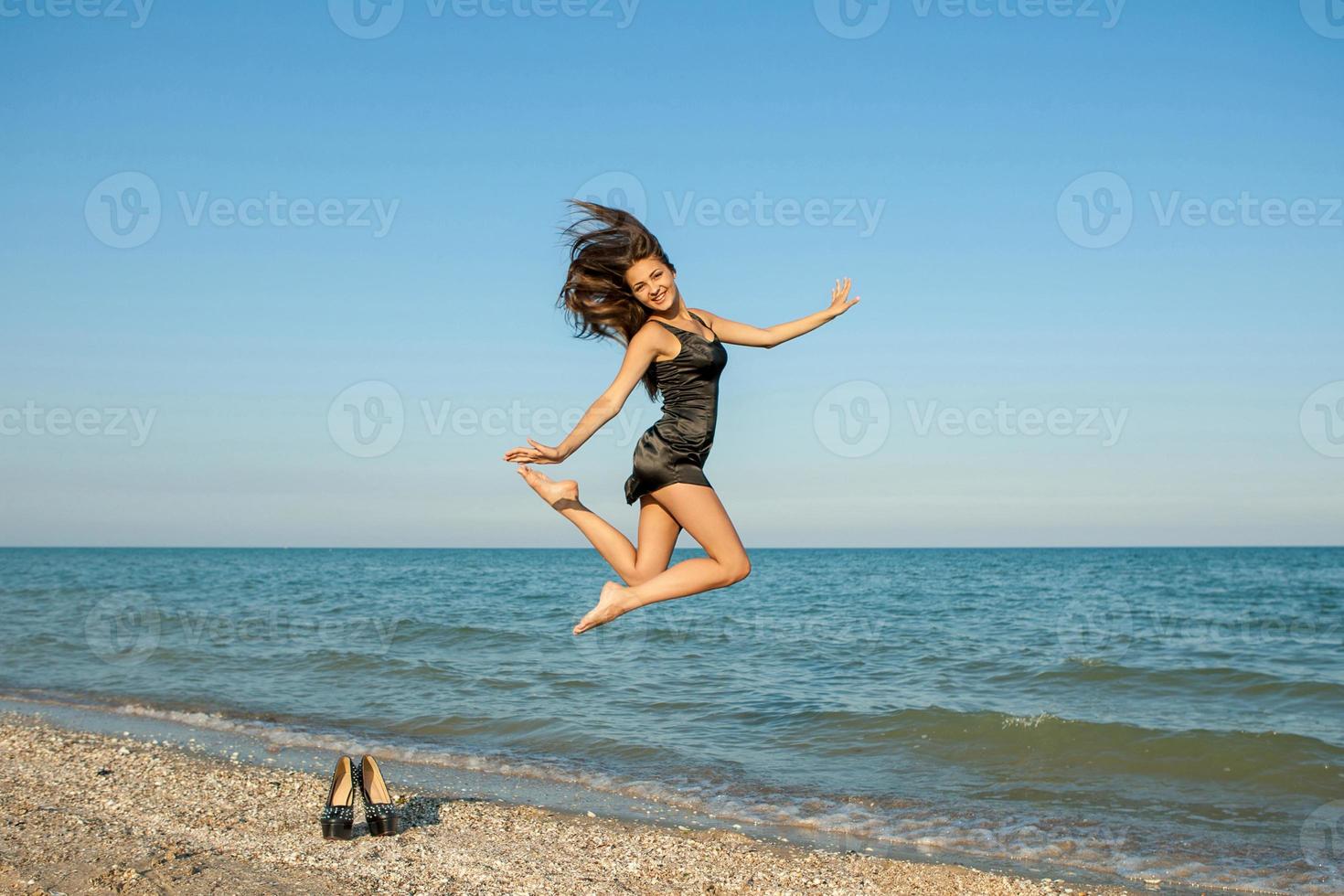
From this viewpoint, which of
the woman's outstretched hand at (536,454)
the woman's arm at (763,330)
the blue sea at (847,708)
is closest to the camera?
the woman's outstretched hand at (536,454)

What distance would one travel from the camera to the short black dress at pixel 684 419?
205 inches

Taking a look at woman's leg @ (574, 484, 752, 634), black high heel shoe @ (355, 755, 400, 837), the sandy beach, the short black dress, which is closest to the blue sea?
the sandy beach

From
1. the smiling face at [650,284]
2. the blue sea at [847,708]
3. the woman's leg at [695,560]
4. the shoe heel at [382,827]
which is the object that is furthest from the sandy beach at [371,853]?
the smiling face at [650,284]

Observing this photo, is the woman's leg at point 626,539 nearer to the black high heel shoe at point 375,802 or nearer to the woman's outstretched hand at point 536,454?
the woman's outstretched hand at point 536,454

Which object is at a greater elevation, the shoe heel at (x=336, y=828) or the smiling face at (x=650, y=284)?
the smiling face at (x=650, y=284)

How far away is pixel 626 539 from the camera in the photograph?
5500 mm

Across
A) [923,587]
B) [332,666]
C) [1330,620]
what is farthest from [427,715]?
[923,587]

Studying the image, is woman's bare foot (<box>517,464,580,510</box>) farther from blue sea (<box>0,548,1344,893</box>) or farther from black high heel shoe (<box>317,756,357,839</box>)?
blue sea (<box>0,548,1344,893</box>)

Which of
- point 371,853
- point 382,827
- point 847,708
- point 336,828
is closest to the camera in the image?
point 371,853

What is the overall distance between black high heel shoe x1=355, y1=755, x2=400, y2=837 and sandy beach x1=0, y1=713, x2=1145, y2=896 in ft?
0.27

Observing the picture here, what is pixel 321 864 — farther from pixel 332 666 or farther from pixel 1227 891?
pixel 332 666

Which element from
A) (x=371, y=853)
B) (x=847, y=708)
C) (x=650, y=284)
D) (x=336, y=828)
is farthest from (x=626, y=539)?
(x=847, y=708)

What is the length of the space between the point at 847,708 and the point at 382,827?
22.5 feet

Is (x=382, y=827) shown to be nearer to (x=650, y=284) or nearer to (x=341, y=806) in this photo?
(x=341, y=806)
